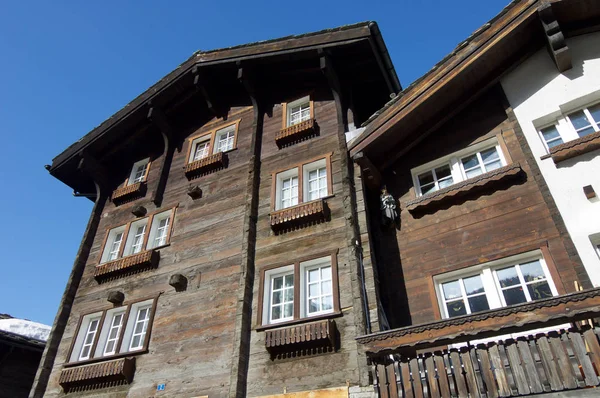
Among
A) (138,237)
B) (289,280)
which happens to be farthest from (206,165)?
(289,280)

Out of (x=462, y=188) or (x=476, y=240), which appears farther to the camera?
(x=462, y=188)

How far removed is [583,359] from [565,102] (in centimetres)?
619

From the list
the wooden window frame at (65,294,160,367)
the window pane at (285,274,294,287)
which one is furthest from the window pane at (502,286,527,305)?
the wooden window frame at (65,294,160,367)

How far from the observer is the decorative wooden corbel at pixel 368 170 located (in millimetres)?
11984

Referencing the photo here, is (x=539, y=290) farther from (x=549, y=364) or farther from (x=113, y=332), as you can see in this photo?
(x=113, y=332)

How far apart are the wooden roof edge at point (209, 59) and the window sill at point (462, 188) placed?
17.6 ft

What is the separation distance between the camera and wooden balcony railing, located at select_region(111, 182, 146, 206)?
16734mm

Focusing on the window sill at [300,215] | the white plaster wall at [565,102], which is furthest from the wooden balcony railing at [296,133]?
the white plaster wall at [565,102]

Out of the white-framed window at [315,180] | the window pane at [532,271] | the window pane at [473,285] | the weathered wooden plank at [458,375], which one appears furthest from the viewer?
the white-framed window at [315,180]

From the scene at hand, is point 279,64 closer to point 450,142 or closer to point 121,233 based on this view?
point 450,142

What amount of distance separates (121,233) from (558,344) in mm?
14041

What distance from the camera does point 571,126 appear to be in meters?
10.2

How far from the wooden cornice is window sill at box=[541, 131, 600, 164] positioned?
4004 millimetres

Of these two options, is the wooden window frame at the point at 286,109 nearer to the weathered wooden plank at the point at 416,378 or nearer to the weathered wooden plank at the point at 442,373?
the weathered wooden plank at the point at 416,378
